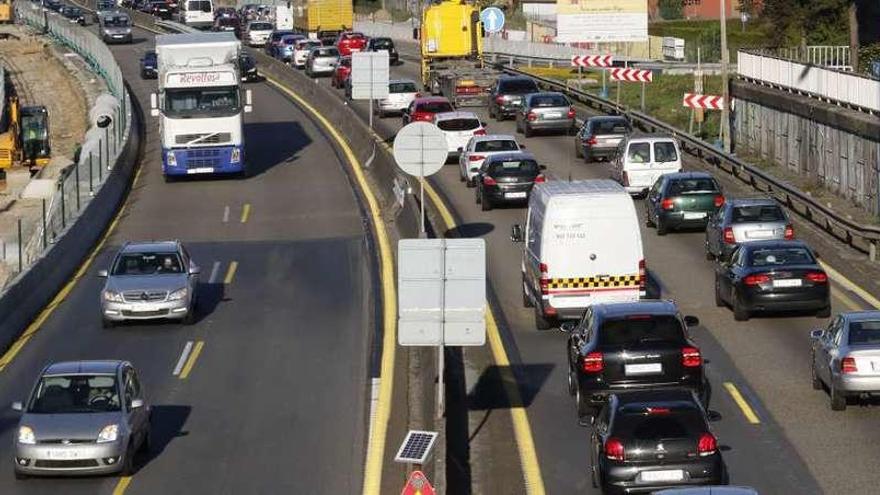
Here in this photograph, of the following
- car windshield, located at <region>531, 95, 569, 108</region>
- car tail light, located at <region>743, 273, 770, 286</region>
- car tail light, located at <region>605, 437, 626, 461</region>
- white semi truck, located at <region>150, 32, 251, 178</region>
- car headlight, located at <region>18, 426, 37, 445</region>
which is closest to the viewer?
car tail light, located at <region>605, 437, 626, 461</region>

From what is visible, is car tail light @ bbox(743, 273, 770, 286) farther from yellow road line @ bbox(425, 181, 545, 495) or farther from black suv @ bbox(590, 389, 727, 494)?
black suv @ bbox(590, 389, 727, 494)

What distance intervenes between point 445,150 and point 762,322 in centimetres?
658

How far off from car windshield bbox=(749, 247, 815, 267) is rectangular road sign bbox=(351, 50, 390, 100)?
27240 mm

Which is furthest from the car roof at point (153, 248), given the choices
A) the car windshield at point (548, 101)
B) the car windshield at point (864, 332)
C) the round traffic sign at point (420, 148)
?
the car windshield at point (548, 101)

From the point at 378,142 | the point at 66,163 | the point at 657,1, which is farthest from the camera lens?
the point at 657,1

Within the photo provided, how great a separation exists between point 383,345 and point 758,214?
9866mm

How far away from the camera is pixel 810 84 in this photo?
53531 millimetres

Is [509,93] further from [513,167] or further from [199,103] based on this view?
[513,167]

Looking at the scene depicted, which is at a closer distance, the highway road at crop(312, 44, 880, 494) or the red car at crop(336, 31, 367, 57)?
the highway road at crop(312, 44, 880, 494)

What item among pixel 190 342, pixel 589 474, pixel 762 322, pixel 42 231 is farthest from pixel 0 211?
pixel 589 474

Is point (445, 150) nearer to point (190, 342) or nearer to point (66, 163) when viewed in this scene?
point (190, 342)

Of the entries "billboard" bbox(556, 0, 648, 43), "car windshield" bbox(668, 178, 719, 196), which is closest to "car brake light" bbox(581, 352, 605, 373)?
"car windshield" bbox(668, 178, 719, 196)

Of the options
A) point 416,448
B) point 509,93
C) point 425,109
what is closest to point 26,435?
point 416,448

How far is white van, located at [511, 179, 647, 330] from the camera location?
28703 millimetres
